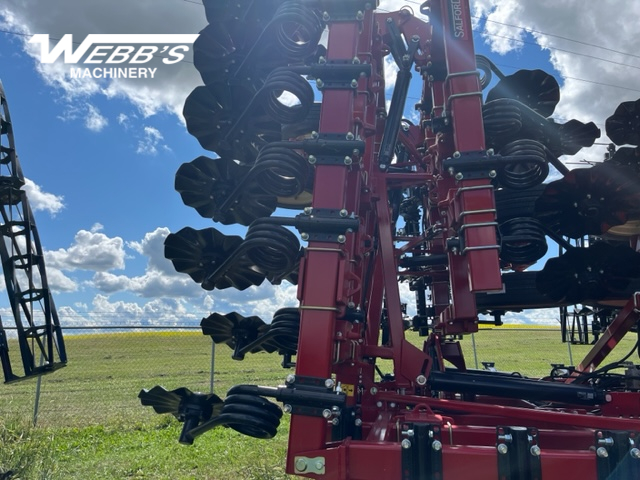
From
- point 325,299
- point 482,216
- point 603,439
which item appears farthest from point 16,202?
point 603,439

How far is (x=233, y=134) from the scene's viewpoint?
4.16 meters

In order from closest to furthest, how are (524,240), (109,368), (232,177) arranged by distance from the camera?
(524,240) → (232,177) → (109,368)

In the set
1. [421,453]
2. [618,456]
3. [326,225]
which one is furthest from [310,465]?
[618,456]

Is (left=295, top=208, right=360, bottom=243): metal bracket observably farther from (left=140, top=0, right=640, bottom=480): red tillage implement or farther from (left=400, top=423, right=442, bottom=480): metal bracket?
(left=400, top=423, right=442, bottom=480): metal bracket

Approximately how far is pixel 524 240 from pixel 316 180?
213cm

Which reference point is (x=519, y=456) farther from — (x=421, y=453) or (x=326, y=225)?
(x=326, y=225)

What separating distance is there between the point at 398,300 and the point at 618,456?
161 centimetres

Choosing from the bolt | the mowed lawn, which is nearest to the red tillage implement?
the bolt

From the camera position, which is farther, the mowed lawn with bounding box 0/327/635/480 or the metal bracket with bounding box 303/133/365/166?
the mowed lawn with bounding box 0/327/635/480

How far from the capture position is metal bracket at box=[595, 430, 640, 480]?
247 centimetres

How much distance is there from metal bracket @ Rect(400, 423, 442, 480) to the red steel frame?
46mm

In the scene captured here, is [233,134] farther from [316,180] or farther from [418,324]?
[418,324]

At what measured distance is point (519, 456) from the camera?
8.23ft

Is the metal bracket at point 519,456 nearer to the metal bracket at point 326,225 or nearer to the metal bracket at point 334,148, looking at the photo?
the metal bracket at point 326,225
